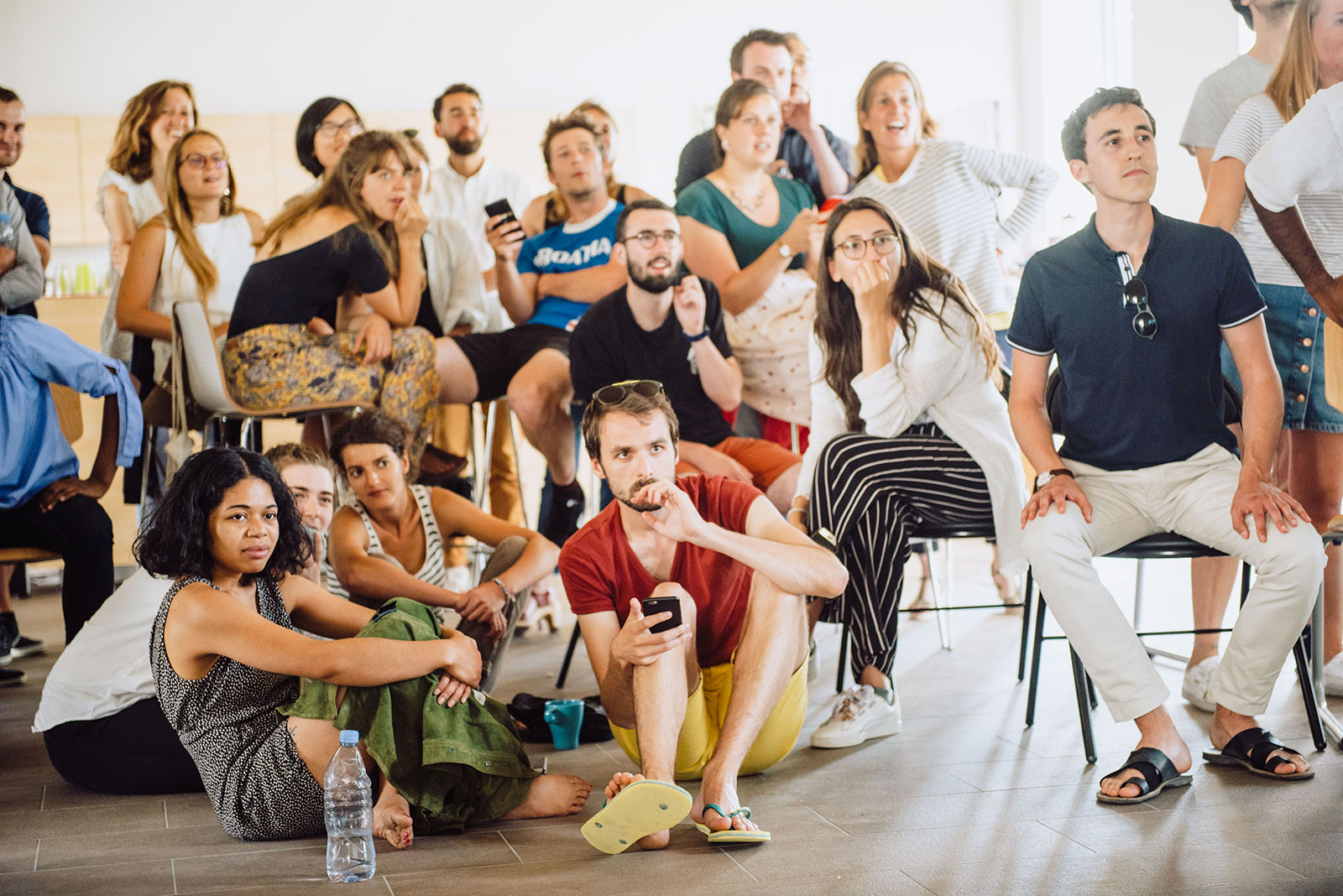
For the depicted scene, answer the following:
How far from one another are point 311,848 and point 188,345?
1.94 m

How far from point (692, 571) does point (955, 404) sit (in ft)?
2.90

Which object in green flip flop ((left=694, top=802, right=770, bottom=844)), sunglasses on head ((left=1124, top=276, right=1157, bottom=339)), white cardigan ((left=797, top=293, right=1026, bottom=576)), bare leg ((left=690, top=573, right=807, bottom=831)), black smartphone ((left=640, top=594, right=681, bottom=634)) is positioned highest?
sunglasses on head ((left=1124, top=276, right=1157, bottom=339))

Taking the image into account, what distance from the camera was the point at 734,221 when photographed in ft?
12.7

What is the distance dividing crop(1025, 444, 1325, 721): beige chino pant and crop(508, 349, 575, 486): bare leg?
1.87m

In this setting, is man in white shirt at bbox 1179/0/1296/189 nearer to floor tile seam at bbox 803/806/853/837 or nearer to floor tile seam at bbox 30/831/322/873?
floor tile seam at bbox 803/806/853/837

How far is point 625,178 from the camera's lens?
8.26m

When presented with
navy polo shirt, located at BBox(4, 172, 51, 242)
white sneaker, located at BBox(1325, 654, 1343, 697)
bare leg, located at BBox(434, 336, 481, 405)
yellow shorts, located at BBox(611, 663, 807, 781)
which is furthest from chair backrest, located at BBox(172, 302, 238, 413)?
white sneaker, located at BBox(1325, 654, 1343, 697)

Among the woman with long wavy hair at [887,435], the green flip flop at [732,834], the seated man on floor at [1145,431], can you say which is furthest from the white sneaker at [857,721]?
the green flip flop at [732,834]

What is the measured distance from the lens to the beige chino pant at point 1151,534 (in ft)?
7.61

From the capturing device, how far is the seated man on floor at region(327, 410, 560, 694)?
2.95m

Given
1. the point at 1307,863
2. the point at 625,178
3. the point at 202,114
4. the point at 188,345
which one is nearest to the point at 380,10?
the point at 202,114

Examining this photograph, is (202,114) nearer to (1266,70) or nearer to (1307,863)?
(1266,70)

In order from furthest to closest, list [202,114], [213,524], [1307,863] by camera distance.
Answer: [202,114], [213,524], [1307,863]

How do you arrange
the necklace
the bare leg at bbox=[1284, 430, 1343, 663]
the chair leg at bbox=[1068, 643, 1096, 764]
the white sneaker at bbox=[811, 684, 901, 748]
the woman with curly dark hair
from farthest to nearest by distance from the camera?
the necklace → the bare leg at bbox=[1284, 430, 1343, 663] → the white sneaker at bbox=[811, 684, 901, 748] → the chair leg at bbox=[1068, 643, 1096, 764] → the woman with curly dark hair
